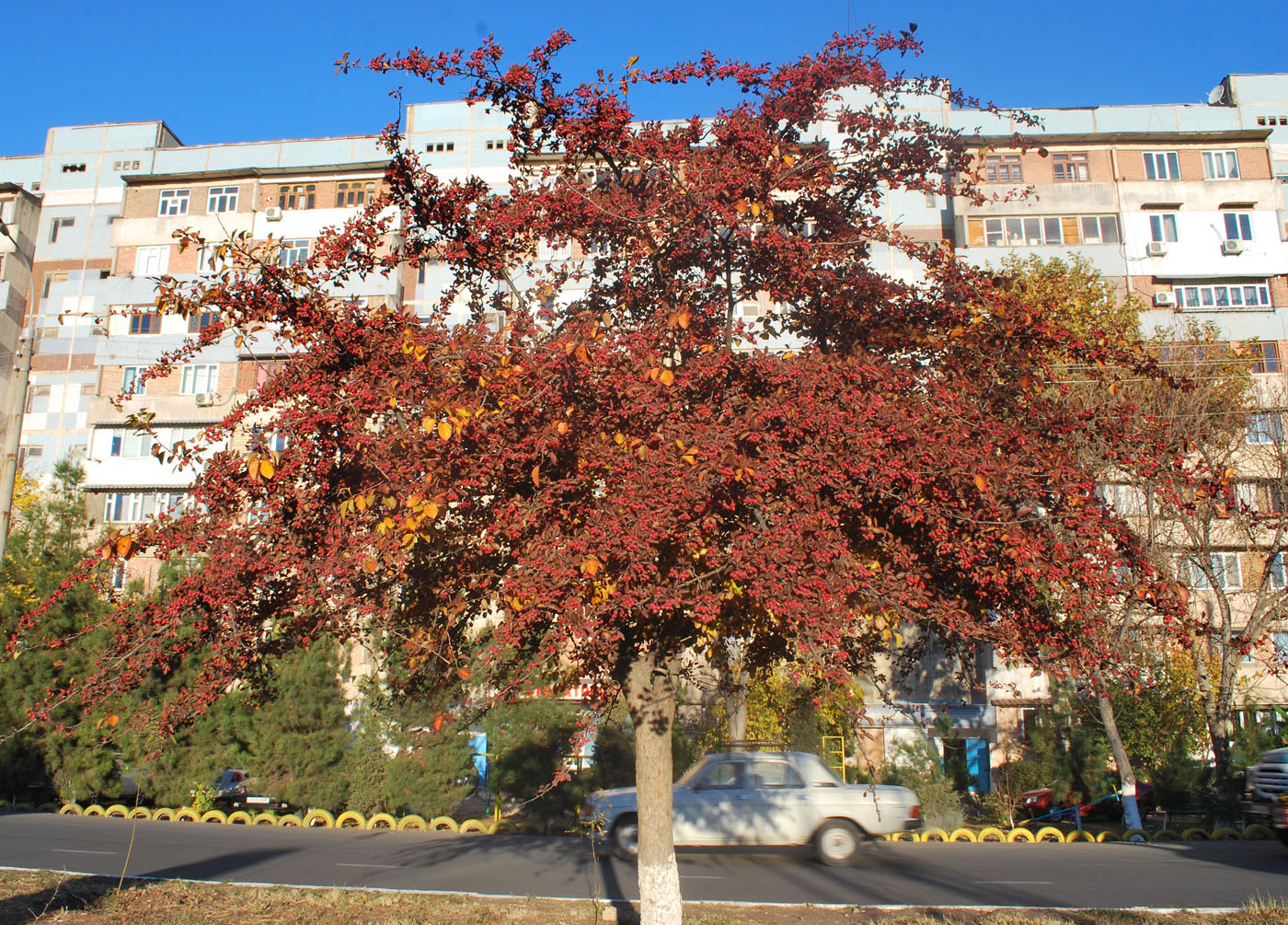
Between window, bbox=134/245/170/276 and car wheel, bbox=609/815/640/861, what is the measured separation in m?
33.9

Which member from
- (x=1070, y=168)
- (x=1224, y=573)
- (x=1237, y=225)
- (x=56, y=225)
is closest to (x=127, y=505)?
(x=56, y=225)

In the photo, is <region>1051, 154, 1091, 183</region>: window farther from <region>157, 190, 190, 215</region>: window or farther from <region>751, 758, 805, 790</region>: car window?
<region>157, 190, 190, 215</region>: window

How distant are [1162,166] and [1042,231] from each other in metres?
6.75

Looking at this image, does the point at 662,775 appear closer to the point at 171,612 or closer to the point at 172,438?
the point at 171,612

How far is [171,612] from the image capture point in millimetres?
6035

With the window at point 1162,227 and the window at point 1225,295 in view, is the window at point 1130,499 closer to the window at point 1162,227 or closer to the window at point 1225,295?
the window at point 1225,295

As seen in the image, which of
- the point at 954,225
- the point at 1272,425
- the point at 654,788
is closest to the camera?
the point at 654,788

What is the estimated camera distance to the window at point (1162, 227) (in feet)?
119

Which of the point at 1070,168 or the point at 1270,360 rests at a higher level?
the point at 1070,168

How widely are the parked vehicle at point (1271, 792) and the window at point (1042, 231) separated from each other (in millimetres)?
24156

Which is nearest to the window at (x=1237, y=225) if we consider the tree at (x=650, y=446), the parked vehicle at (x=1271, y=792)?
the parked vehicle at (x=1271, y=792)

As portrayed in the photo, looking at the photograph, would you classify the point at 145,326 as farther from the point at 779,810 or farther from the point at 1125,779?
the point at 1125,779

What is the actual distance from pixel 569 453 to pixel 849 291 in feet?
9.44

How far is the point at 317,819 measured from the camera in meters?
21.6
